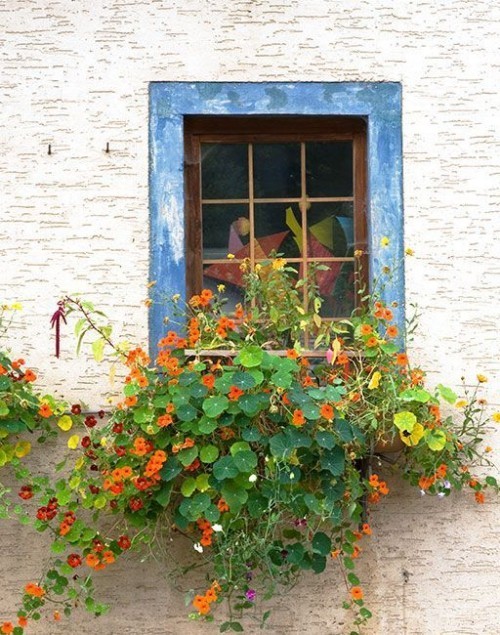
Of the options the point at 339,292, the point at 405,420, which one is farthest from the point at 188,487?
the point at 339,292

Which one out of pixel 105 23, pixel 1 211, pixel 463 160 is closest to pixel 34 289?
pixel 1 211

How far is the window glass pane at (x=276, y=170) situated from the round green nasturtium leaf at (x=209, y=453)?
1.25 meters

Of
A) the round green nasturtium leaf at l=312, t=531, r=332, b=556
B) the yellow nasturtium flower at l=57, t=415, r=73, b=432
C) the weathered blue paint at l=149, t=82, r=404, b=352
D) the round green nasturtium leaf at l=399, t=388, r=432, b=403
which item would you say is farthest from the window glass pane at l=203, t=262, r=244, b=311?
the round green nasturtium leaf at l=312, t=531, r=332, b=556

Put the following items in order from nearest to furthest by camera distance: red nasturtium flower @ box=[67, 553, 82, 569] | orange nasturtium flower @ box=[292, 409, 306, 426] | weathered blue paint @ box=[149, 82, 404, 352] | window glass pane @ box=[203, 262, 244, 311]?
1. orange nasturtium flower @ box=[292, 409, 306, 426]
2. red nasturtium flower @ box=[67, 553, 82, 569]
3. weathered blue paint @ box=[149, 82, 404, 352]
4. window glass pane @ box=[203, 262, 244, 311]

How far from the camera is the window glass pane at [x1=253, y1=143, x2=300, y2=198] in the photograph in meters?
4.89

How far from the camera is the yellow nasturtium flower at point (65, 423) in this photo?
4434mm

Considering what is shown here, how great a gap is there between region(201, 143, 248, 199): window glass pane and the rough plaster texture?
1.07 feet

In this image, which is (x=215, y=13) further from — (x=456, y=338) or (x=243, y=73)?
(x=456, y=338)

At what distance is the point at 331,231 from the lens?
4.88m

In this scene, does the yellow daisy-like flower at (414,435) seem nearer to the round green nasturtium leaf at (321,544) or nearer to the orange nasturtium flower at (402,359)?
the orange nasturtium flower at (402,359)

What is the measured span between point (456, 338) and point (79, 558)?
5.62 feet

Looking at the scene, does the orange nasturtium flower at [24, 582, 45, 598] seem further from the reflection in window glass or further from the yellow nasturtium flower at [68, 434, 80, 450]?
the reflection in window glass

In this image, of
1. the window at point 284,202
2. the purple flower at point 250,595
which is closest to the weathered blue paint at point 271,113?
the window at point 284,202

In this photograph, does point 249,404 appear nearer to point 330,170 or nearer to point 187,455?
point 187,455
